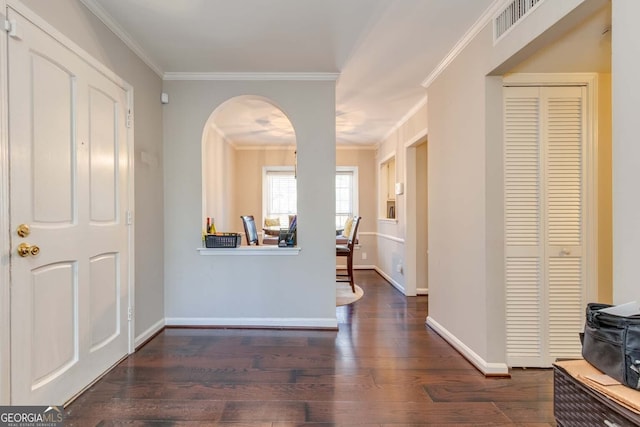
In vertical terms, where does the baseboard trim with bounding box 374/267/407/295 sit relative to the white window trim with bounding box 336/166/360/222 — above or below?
below

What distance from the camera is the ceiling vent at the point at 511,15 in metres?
1.79

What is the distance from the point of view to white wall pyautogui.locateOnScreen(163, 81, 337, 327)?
3102mm

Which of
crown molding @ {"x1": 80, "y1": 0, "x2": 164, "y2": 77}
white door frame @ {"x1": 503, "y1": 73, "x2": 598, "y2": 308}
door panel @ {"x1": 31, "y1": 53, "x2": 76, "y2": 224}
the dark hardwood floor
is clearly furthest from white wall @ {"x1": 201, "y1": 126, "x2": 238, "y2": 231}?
white door frame @ {"x1": 503, "y1": 73, "x2": 598, "y2": 308}

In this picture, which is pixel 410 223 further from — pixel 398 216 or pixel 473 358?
pixel 473 358

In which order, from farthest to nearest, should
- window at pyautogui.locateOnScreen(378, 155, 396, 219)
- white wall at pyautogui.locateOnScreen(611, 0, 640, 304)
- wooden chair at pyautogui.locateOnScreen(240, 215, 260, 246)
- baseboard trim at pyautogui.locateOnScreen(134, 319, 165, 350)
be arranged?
window at pyautogui.locateOnScreen(378, 155, 396, 219) < wooden chair at pyautogui.locateOnScreen(240, 215, 260, 246) < baseboard trim at pyautogui.locateOnScreen(134, 319, 165, 350) < white wall at pyautogui.locateOnScreen(611, 0, 640, 304)

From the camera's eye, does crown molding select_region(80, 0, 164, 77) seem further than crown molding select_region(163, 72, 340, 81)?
No

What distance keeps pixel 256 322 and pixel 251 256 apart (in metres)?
0.65

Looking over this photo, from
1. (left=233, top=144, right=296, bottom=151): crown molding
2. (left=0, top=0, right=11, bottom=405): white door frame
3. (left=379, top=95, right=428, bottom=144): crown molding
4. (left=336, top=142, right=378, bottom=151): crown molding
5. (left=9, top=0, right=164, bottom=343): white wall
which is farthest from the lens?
(left=233, top=144, right=296, bottom=151): crown molding

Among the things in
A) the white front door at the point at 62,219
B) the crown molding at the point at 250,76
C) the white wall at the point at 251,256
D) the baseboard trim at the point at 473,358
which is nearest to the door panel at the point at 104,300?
the white front door at the point at 62,219

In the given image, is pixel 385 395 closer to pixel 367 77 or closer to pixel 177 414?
pixel 177 414

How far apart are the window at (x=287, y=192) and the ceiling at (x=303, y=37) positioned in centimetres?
292

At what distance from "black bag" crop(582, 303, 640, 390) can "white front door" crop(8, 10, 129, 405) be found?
2.55 metres

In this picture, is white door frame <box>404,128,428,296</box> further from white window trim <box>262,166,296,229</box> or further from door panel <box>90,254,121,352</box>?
door panel <box>90,254,121,352</box>

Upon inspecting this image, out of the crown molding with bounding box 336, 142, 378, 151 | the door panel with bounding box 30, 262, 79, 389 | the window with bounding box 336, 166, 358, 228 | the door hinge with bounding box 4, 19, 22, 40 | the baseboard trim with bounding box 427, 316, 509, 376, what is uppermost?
the crown molding with bounding box 336, 142, 378, 151
